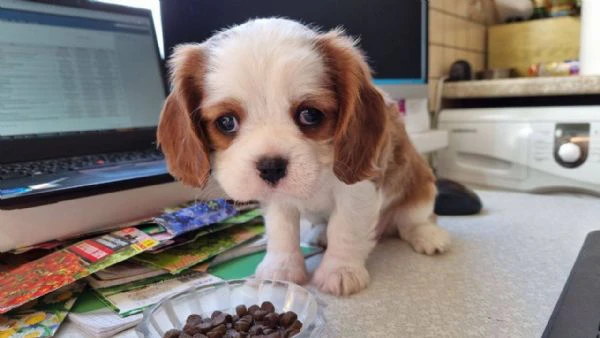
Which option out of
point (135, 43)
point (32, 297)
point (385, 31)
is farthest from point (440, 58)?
point (32, 297)

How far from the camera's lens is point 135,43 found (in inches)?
46.8

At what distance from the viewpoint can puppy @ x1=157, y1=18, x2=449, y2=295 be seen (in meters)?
0.68

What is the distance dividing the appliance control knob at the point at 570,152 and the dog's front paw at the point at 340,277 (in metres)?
1.04

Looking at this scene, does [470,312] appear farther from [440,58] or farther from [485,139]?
[440,58]

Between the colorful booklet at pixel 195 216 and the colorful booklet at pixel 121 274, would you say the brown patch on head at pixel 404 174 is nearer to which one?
the colorful booklet at pixel 195 216

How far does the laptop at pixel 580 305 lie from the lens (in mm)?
549

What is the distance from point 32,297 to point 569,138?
1.63 metres

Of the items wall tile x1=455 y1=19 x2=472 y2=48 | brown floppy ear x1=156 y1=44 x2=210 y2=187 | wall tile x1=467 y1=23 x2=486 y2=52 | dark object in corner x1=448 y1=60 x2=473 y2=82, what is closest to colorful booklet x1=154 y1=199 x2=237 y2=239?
brown floppy ear x1=156 y1=44 x2=210 y2=187

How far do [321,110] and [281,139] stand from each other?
9cm

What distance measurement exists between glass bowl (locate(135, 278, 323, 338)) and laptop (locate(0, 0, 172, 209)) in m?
0.31

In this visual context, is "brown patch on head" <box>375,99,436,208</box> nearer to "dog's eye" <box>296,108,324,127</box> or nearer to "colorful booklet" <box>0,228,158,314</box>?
"dog's eye" <box>296,108,324,127</box>

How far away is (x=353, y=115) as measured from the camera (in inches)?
29.3

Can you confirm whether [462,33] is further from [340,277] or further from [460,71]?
[340,277]

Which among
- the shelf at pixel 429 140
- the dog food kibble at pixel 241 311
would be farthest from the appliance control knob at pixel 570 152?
the dog food kibble at pixel 241 311
